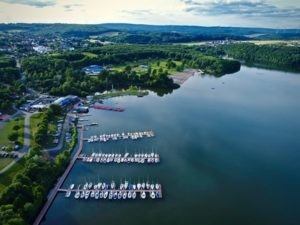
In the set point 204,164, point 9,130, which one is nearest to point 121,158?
point 204,164

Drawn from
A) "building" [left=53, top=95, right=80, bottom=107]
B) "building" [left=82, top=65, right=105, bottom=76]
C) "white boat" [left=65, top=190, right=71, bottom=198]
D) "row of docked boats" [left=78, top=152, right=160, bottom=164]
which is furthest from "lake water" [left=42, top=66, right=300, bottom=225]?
"building" [left=82, top=65, right=105, bottom=76]

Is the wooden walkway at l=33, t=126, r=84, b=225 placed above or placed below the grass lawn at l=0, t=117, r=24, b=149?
below

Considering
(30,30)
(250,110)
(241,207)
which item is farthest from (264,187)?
(30,30)

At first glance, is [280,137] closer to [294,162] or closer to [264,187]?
[294,162]

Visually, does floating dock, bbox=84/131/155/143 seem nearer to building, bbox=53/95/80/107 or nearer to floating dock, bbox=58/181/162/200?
floating dock, bbox=58/181/162/200

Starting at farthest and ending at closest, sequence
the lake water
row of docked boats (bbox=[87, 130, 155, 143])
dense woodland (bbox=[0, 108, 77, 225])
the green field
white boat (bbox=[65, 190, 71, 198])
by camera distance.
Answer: the green field
row of docked boats (bbox=[87, 130, 155, 143])
white boat (bbox=[65, 190, 71, 198])
the lake water
dense woodland (bbox=[0, 108, 77, 225])

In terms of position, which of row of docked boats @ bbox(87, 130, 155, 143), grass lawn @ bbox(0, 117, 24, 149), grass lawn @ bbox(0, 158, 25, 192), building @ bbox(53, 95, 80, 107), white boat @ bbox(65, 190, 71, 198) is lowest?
white boat @ bbox(65, 190, 71, 198)

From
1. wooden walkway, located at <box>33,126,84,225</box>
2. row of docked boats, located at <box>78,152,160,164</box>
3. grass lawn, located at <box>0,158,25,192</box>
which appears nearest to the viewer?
wooden walkway, located at <box>33,126,84,225</box>

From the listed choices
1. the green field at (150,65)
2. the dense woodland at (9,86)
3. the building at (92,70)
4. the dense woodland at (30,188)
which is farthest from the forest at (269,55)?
the dense woodland at (30,188)
